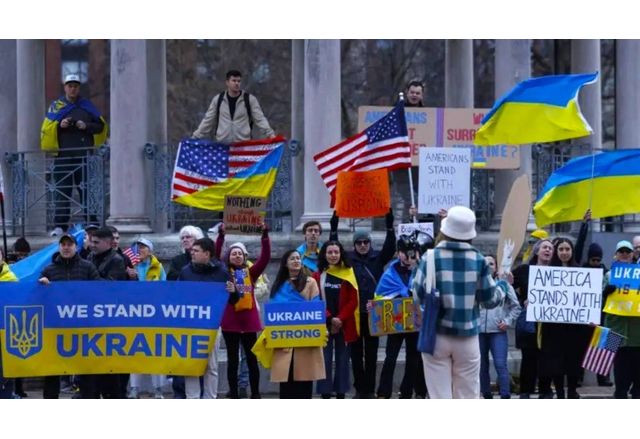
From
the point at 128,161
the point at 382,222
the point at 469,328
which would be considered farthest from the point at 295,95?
the point at 469,328

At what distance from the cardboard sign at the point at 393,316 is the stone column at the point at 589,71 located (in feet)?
26.7

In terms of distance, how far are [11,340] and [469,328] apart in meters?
5.27

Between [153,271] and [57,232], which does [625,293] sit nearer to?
[153,271]

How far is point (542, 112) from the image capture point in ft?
65.1

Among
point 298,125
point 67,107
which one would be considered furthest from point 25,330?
point 298,125

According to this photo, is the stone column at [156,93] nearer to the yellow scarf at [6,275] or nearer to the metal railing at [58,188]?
the metal railing at [58,188]

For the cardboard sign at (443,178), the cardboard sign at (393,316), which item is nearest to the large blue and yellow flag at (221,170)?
the cardboard sign at (443,178)

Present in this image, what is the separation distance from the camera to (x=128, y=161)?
24.0 m

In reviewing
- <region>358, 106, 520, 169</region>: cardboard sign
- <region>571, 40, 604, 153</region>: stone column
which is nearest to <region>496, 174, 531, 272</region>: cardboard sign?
<region>358, 106, 520, 169</region>: cardboard sign

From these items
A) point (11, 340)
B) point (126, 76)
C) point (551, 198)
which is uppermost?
point (126, 76)

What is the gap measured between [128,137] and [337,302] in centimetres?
636

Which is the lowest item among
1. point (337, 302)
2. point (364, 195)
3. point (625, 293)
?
point (337, 302)

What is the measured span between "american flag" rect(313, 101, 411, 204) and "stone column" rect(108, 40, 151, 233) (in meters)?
4.18

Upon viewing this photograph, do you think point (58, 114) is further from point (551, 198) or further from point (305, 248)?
point (551, 198)
